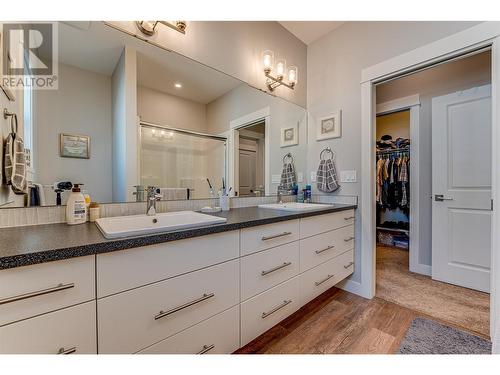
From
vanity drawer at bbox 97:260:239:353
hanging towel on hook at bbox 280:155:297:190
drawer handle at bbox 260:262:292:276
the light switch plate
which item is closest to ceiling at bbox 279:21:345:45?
hanging towel on hook at bbox 280:155:297:190

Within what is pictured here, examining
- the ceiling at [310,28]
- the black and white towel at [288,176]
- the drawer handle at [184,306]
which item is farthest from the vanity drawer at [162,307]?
the ceiling at [310,28]

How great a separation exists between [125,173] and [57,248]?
0.70 metres

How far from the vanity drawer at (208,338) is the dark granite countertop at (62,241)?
409mm

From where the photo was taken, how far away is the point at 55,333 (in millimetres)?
649

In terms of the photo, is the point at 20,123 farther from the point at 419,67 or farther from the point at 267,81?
the point at 419,67

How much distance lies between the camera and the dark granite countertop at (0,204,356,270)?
606 millimetres

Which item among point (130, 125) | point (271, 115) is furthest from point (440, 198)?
point (130, 125)

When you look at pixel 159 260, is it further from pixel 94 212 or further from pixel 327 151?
pixel 327 151

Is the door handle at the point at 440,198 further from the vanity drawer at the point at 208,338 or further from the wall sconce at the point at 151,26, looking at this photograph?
the wall sconce at the point at 151,26

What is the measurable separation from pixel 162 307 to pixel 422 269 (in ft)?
9.44

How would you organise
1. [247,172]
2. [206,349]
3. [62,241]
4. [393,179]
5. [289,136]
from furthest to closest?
[393,179] < [289,136] < [247,172] < [206,349] < [62,241]

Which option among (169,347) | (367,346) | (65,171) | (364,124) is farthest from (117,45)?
(367,346)

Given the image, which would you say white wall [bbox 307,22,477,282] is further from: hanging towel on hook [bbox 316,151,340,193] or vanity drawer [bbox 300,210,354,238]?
vanity drawer [bbox 300,210,354,238]

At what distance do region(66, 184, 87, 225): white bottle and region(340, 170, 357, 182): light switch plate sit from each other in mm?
2055
